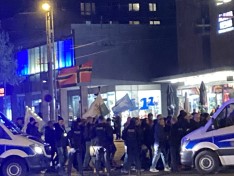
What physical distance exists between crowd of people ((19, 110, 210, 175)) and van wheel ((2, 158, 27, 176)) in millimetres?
1453

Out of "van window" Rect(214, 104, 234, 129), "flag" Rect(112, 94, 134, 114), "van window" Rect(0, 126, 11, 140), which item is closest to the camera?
"van window" Rect(214, 104, 234, 129)

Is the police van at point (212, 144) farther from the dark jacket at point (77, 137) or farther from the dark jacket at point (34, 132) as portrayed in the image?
the dark jacket at point (34, 132)

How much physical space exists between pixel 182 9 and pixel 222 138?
31214 millimetres

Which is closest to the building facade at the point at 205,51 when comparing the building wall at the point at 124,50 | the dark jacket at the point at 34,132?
the building wall at the point at 124,50

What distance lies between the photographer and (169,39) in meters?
54.0

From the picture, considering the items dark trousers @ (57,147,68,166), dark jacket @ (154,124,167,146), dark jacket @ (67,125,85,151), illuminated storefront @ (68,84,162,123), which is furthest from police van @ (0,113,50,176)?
illuminated storefront @ (68,84,162,123)

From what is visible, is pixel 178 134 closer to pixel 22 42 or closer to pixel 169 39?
pixel 169 39

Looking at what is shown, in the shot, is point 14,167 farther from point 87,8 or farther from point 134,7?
point 134,7

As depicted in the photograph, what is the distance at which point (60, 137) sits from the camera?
2044 centimetres

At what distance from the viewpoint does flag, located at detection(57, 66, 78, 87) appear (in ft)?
129

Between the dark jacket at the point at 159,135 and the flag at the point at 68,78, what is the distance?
19182 mm

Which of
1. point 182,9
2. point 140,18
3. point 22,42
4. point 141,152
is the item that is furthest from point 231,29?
point 140,18

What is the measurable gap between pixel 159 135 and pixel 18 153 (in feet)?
14.0

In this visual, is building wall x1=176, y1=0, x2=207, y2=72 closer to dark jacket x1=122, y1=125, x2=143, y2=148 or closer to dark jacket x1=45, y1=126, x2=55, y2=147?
dark jacket x1=45, y1=126, x2=55, y2=147
